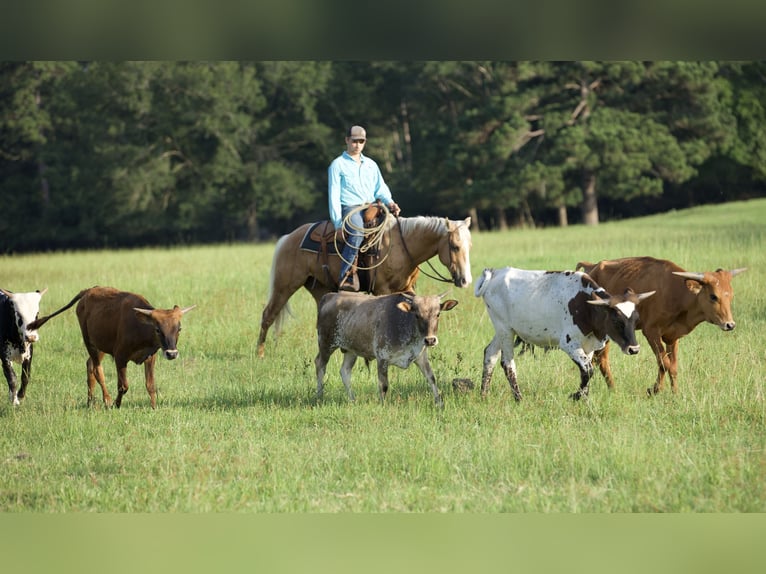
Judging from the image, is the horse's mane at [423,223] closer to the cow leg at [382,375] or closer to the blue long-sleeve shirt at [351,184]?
the blue long-sleeve shirt at [351,184]

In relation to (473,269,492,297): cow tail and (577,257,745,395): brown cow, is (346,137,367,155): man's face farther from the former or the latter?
(577,257,745,395): brown cow

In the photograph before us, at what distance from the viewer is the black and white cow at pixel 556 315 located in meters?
8.30

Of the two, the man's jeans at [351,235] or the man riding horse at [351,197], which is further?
the man's jeans at [351,235]

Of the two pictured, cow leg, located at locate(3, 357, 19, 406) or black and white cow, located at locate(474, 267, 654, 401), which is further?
cow leg, located at locate(3, 357, 19, 406)

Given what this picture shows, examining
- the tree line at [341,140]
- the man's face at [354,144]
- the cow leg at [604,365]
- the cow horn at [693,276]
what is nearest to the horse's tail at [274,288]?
the man's face at [354,144]

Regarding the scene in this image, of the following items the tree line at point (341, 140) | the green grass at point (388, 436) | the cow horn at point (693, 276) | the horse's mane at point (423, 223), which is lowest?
the green grass at point (388, 436)

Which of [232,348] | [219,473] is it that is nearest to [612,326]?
[219,473]

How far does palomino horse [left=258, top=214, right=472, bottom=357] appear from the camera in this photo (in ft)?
33.8

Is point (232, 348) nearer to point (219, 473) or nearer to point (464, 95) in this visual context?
point (219, 473)

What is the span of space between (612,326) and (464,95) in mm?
38687

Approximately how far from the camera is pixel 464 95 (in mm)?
45812

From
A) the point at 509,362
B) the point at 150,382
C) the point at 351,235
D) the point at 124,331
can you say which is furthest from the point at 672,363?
the point at 124,331

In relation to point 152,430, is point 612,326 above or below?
above

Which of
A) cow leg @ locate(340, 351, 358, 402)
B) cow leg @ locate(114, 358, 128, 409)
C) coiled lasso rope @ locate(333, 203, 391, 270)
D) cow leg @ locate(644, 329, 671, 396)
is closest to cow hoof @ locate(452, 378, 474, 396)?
cow leg @ locate(340, 351, 358, 402)
